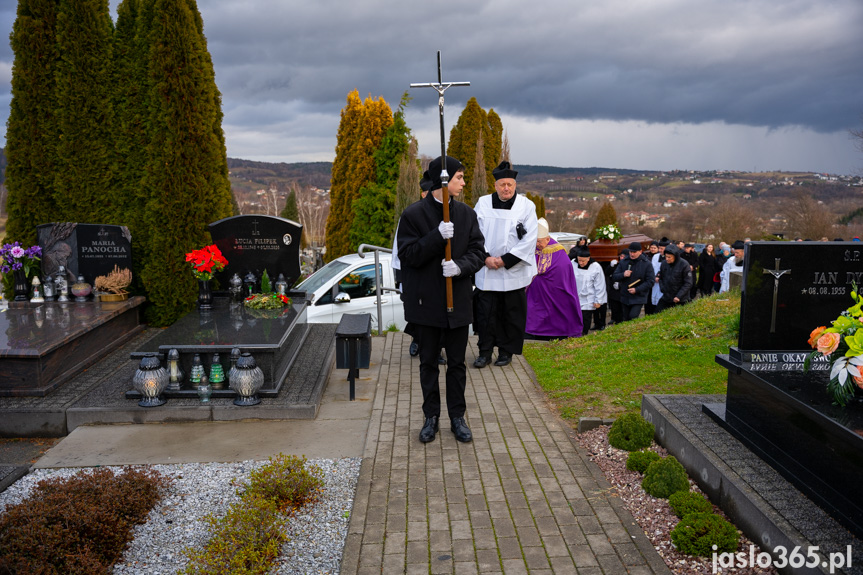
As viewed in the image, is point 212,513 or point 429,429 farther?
point 429,429

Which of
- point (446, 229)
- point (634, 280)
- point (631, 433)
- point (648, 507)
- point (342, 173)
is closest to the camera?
point (648, 507)

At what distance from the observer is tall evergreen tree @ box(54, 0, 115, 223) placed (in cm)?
980

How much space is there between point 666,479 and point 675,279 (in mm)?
8138

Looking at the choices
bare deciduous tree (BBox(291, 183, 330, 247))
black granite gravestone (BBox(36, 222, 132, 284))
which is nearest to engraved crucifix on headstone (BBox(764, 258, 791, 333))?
black granite gravestone (BBox(36, 222, 132, 284))

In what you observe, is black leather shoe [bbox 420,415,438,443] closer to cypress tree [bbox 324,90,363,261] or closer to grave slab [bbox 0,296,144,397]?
grave slab [bbox 0,296,144,397]

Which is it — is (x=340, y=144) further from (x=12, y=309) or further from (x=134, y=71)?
(x=12, y=309)

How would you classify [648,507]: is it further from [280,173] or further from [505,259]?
[280,173]

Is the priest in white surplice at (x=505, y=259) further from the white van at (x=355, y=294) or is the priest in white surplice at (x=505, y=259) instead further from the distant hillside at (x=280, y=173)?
the distant hillside at (x=280, y=173)

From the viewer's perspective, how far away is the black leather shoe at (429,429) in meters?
5.18

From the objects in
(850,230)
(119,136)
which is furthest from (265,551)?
(850,230)

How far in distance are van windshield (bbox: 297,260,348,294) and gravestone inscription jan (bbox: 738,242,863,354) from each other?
6.54 meters

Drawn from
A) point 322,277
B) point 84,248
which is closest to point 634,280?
point 322,277

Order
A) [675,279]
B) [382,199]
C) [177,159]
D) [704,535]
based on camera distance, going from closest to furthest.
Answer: [704,535] → [177,159] → [675,279] → [382,199]

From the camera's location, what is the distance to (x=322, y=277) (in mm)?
10383
